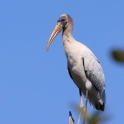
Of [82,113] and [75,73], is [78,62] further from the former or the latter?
[82,113]

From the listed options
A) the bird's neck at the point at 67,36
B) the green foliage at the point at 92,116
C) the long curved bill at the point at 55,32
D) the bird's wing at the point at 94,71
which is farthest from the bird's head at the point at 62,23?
→ the green foliage at the point at 92,116

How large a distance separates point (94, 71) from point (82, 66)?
41 centimetres

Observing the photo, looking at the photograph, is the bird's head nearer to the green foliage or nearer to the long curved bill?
the long curved bill

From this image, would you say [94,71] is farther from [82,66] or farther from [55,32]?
[55,32]

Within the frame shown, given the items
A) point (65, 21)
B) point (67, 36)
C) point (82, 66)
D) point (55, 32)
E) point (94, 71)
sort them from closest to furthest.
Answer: point (82, 66) < point (94, 71) < point (67, 36) < point (55, 32) < point (65, 21)

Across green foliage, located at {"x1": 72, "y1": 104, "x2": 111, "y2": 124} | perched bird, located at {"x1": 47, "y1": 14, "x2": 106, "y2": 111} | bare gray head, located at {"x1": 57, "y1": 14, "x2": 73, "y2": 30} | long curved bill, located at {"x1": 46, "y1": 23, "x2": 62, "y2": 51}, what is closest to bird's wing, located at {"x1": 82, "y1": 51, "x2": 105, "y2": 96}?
perched bird, located at {"x1": 47, "y1": 14, "x2": 106, "y2": 111}

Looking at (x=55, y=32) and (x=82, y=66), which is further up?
(x=55, y=32)

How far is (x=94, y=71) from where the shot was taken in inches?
428

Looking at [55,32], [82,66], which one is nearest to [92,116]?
[82,66]

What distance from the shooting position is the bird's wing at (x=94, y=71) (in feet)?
34.7

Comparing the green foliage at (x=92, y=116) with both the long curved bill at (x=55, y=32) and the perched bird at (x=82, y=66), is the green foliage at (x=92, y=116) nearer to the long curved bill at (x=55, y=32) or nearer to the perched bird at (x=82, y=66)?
the perched bird at (x=82, y=66)

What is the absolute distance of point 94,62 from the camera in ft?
35.2

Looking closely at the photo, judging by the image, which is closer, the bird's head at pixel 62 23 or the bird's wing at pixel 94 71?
the bird's wing at pixel 94 71

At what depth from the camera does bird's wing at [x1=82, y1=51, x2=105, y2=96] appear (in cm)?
1056
